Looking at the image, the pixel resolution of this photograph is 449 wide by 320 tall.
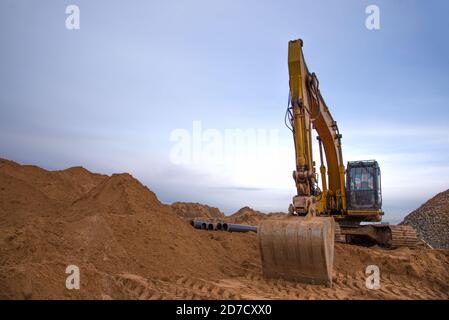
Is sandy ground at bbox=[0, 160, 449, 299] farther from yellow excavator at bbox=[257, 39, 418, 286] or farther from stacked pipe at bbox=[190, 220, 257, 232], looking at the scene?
stacked pipe at bbox=[190, 220, 257, 232]

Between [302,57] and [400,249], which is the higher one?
[302,57]

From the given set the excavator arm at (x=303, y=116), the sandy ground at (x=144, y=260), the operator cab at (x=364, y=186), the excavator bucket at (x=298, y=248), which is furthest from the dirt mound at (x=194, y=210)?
the excavator bucket at (x=298, y=248)

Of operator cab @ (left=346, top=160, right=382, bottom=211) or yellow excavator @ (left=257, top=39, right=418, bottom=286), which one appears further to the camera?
operator cab @ (left=346, top=160, right=382, bottom=211)

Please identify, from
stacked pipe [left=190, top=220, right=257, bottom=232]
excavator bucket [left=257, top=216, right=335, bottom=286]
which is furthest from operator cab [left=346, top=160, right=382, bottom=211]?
excavator bucket [left=257, top=216, right=335, bottom=286]

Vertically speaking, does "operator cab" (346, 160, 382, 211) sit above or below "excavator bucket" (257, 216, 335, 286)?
above

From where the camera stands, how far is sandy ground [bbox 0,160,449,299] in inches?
221

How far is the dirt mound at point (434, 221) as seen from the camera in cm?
1670

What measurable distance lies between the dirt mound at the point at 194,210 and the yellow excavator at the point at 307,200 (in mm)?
11140

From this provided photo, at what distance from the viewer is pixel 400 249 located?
1156 cm

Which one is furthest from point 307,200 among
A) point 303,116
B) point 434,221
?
point 434,221

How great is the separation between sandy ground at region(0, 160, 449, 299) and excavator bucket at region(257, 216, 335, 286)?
223mm
